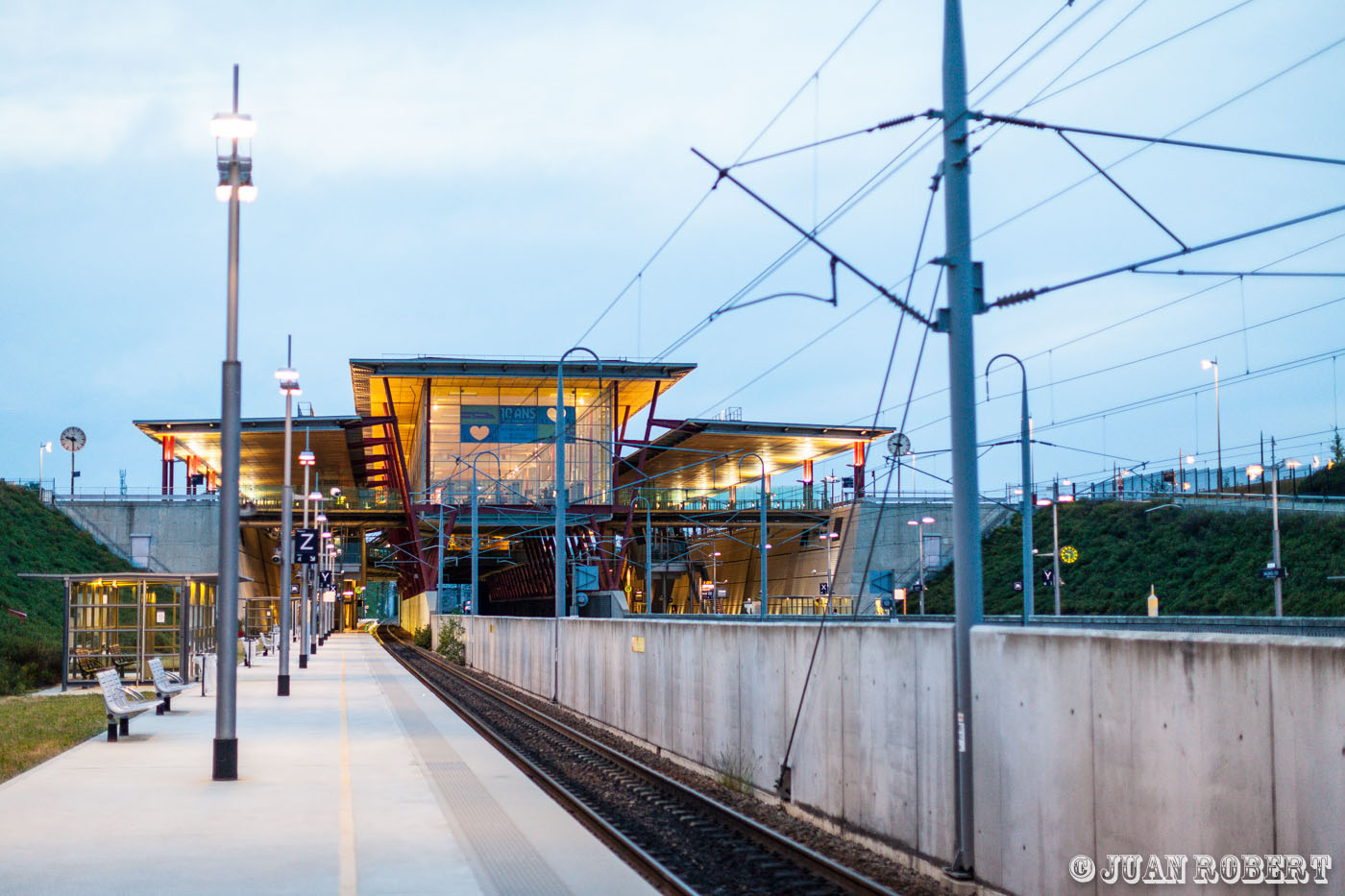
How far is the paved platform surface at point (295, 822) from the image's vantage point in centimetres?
924

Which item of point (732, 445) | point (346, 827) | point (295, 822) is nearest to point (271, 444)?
point (732, 445)

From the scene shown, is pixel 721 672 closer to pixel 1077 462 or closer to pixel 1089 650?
pixel 1089 650

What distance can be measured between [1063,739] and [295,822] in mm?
6721

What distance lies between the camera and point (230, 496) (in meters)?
14.1

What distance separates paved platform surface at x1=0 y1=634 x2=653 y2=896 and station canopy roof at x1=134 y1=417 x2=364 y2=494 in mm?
53530

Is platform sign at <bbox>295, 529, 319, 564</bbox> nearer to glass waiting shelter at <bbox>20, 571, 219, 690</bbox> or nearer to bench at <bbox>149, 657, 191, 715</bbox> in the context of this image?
glass waiting shelter at <bbox>20, 571, 219, 690</bbox>

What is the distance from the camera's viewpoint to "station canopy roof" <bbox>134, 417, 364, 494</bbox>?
8088cm

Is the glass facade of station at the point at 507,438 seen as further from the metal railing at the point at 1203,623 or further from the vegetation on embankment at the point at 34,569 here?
the metal railing at the point at 1203,623

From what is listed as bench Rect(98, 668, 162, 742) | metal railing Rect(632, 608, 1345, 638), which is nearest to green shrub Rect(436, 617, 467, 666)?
metal railing Rect(632, 608, 1345, 638)

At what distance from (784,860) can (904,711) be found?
1.60m

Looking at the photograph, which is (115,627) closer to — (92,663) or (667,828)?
(92,663)

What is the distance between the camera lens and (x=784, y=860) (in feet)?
35.8

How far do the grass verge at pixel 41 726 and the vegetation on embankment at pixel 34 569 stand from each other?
6.02 m


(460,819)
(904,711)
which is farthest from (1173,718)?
(460,819)
